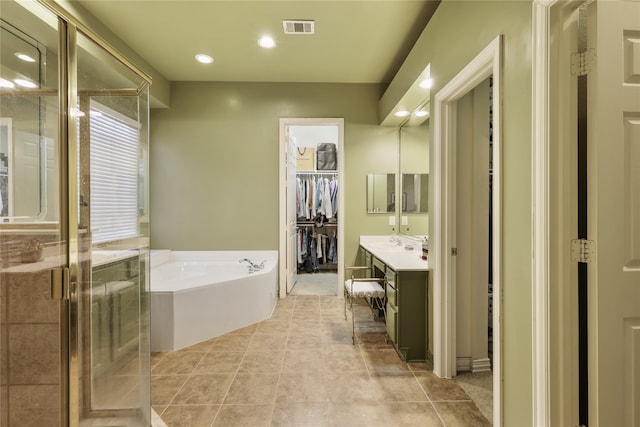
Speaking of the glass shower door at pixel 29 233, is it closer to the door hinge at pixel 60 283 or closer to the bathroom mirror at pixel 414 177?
the door hinge at pixel 60 283

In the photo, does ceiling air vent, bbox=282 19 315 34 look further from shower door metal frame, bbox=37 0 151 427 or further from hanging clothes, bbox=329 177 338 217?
hanging clothes, bbox=329 177 338 217

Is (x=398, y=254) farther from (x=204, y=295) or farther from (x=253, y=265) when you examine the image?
(x=204, y=295)

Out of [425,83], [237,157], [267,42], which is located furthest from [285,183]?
[425,83]

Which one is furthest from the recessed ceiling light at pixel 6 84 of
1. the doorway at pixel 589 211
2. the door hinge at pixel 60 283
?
the doorway at pixel 589 211

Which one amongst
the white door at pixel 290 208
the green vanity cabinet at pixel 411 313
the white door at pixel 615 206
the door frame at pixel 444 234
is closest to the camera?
the white door at pixel 615 206

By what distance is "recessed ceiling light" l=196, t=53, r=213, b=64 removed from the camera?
10.2 ft

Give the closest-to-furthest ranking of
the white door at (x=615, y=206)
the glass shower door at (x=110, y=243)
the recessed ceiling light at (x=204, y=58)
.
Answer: the white door at (x=615, y=206)
the glass shower door at (x=110, y=243)
the recessed ceiling light at (x=204, y=58)

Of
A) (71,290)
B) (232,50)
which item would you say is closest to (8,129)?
(71,290)

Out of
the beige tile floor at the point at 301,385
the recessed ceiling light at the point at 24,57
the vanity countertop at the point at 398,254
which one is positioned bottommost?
the beige tile floor at the point at 301,385

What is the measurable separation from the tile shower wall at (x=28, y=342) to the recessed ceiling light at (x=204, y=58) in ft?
8.68

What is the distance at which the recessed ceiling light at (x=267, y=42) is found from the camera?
2756 millimetres

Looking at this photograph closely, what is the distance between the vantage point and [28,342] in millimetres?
1222

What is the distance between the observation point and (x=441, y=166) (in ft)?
6.50

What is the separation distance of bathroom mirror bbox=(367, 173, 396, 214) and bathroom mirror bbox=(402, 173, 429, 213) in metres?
0.20
